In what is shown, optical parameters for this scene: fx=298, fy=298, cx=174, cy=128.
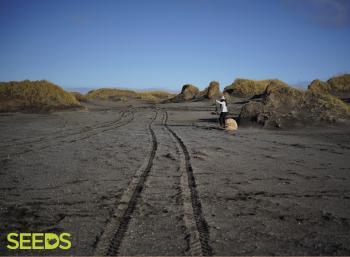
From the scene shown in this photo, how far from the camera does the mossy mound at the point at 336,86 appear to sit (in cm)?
3678

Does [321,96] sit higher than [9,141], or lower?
higher

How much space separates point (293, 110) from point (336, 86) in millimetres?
28184

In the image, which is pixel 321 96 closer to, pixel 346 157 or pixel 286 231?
pixel 346 157

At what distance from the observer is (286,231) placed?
135 inches

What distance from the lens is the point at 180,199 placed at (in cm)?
440

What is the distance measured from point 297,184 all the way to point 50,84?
25428mm

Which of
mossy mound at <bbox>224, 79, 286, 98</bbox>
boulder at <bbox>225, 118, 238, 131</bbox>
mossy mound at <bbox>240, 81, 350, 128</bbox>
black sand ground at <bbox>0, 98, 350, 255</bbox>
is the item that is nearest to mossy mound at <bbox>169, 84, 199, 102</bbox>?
mossy mound at <bbox>224, 79, 286, 98</bbox>

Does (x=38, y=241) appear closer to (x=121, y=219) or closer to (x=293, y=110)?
(x=121, y=219)

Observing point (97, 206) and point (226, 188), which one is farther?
point (226, 188)

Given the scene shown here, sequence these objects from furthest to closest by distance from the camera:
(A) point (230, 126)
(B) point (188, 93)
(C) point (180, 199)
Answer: (B) point (188, 93)
(A) point (230, 126)
(C) point (180, 199)

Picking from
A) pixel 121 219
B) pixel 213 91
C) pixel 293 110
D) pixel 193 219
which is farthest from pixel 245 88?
pixel 121 219

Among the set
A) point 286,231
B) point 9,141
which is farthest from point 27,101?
point 286,231

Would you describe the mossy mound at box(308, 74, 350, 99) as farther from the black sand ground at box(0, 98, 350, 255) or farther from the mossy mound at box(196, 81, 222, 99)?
the black sand ground at box(0, 98, 350, 255)

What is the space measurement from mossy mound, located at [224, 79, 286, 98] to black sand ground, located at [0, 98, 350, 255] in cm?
3656
